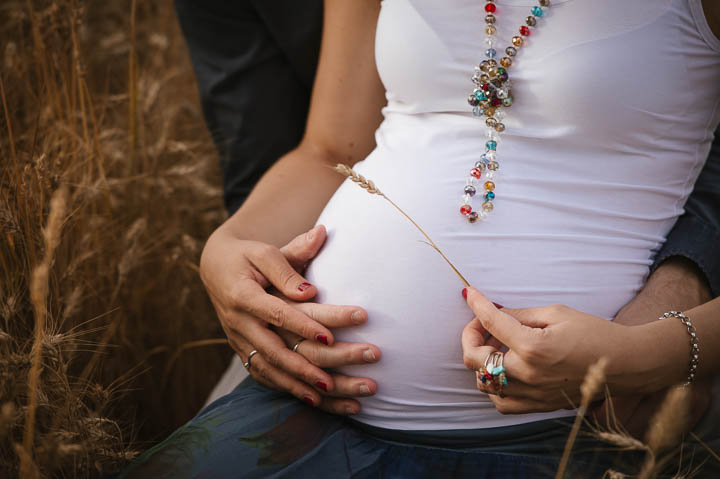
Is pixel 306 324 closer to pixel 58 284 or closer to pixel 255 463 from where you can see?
pixel 255 463

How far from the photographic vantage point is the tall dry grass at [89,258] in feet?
2.95

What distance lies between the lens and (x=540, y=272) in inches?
35.9

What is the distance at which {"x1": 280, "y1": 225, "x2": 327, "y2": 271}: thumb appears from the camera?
1021 millimetres

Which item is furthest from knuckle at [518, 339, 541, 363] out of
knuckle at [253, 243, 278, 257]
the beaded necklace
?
knuckle at [253, 243, 278, 257]

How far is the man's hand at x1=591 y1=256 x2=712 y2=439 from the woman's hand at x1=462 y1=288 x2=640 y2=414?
3.9 inches

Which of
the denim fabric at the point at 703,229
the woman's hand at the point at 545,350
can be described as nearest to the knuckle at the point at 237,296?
the woman's hand at the point at 545,350

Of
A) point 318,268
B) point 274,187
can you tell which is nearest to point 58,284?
point 274,187

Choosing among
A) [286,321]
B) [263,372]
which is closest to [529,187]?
[286,321]

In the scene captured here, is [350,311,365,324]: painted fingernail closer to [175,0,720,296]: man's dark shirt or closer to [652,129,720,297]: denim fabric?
[652,129,720,297]: denim fabric

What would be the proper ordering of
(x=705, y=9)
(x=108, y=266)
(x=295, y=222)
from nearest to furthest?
(x=705, y=9)
(x=295, y=222)
(x=108, y=266)

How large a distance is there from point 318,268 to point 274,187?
0.30 metres

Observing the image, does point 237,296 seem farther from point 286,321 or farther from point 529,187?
point 529,187

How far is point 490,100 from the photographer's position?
94 centimetres

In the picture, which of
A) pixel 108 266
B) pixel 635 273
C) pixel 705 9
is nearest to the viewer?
pixel 705 9
